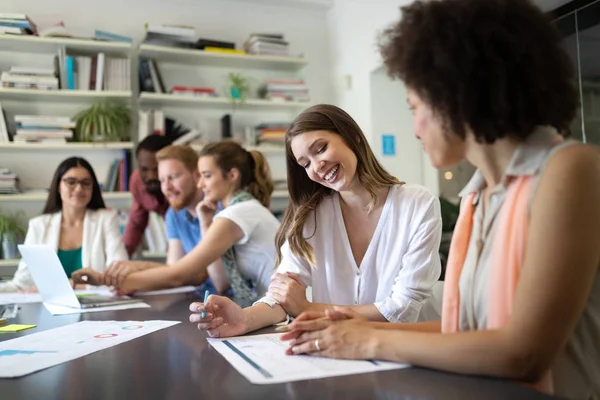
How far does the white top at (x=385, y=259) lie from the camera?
1.41m

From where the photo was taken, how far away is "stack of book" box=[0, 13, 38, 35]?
139 inches

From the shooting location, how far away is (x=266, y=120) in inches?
172

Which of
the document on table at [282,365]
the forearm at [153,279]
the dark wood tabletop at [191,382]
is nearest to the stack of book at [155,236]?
the forearm at [153,279]

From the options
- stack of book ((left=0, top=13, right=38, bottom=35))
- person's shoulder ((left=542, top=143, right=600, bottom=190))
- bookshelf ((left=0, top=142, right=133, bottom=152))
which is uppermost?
stack of book ((left=0, top=13, right=38, bottom=35))

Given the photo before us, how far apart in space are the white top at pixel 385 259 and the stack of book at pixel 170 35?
268 centimetres

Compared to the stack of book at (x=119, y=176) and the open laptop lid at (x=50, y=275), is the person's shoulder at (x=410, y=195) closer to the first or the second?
the open laptop lid at (x=50, y=275)

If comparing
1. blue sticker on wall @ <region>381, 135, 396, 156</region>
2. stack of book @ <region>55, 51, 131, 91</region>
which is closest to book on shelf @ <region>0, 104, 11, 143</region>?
stack of book @ <region>55, 51, 131, 91</region>

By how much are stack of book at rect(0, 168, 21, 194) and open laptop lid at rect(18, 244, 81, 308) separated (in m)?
1.79

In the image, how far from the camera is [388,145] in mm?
3896

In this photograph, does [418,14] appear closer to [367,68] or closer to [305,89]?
[367,68]

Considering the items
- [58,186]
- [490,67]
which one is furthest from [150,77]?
[490,67]

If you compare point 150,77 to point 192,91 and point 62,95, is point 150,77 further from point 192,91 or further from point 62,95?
point 62,95

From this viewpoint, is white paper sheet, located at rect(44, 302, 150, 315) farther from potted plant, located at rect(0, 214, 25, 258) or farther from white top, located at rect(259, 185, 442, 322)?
potted plant, located at rect(0, 214, 25, 258)

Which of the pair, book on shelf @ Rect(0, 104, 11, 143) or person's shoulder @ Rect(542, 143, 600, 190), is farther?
book on shelf @ Rect(0, 104, 11, 143)
